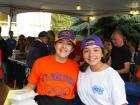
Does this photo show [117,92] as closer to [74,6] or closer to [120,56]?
[120,56]

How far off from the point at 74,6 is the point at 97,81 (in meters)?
11.3

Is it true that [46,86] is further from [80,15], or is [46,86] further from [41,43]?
[80,15]

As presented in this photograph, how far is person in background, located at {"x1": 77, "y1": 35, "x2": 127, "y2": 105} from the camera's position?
8.24 feet

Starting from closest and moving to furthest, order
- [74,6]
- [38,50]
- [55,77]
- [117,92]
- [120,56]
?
[117,92] → [55,77] → [120,56] → [38,50] → [74,6]

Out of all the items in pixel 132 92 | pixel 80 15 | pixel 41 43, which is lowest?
pixel 132 92

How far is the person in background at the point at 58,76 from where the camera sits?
109 inches

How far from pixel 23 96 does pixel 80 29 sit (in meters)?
20.3

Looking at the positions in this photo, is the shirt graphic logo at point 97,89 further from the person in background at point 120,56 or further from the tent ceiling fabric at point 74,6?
the tent ceiling fabric at point 74,6

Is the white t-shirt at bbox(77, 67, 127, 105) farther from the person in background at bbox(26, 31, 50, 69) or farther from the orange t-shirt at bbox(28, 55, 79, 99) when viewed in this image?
the person in background at bbox(26, 31, 50, 69)

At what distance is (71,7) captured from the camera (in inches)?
548

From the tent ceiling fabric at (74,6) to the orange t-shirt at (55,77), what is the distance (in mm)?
8591

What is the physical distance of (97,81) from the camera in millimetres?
2557

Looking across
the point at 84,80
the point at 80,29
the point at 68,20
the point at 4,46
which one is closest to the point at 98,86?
the point at 84,80

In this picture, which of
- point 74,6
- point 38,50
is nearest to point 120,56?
point 38,50
